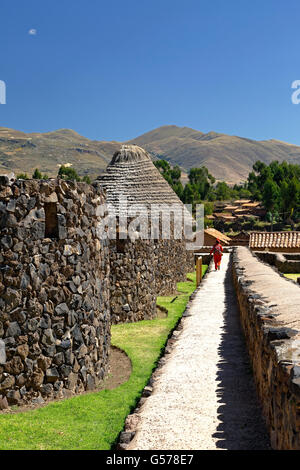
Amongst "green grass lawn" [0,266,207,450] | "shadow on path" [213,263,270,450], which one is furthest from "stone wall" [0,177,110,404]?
"shadow on path" [213,263,270,450]

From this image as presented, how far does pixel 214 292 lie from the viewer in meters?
14.9

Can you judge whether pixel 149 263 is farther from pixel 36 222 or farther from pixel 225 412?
pixel 225 412

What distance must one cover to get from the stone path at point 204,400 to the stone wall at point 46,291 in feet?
4.45

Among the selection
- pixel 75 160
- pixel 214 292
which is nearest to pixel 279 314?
pixel 214 292

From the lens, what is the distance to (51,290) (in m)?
6.71

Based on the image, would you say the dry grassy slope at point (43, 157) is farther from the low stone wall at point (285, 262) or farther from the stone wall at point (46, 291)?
the stone wall at point (46, 291)

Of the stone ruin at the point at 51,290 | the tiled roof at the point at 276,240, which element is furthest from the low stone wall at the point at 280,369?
the tiled roof at the point at 276,240

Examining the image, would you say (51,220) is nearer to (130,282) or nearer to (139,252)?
(130,282)

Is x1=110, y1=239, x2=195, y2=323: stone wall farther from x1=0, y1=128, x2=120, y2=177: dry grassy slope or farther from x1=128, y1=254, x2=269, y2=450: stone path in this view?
x1=0, y1=128, x2=120, y2=177: dry grassy slope

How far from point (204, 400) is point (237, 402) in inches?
14.9

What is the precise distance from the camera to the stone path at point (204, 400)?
4477 mm

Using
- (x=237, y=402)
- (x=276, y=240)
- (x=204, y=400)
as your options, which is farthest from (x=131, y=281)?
(x=276, y=240)

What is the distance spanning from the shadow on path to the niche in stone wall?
3.01 metres

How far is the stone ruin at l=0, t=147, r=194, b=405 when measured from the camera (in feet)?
21.0
